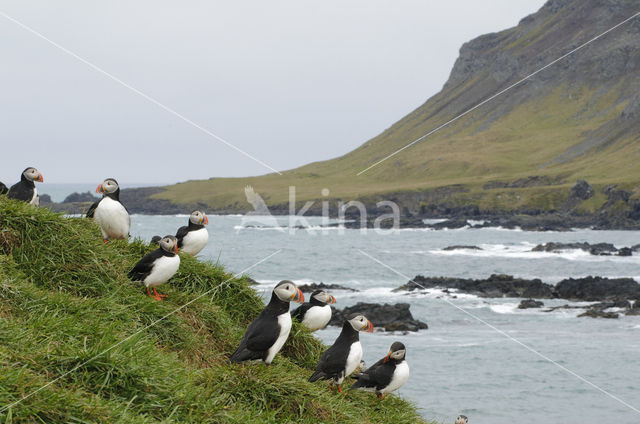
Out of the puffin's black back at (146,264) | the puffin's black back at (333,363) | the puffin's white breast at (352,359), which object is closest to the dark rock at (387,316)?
the puffin's white breast at (352,359)

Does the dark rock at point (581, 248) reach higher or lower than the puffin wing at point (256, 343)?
lower

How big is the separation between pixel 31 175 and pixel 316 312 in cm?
453

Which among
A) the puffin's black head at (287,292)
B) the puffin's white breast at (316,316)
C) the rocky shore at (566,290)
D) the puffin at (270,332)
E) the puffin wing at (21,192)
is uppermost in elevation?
the puffin wing at (21,192)

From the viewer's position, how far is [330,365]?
7309 millimetres

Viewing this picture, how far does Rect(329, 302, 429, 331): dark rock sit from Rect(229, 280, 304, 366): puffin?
27556 millimetres

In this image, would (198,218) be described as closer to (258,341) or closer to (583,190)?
(258,341)

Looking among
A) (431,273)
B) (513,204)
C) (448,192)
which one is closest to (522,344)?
A: (431,273)

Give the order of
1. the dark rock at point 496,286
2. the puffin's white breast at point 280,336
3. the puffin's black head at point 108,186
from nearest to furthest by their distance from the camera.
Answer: the puffin's white breast at point 280,336 → the puffin's black head at point 108,186 → the dark rock at point 496,286

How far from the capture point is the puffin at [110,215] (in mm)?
8297

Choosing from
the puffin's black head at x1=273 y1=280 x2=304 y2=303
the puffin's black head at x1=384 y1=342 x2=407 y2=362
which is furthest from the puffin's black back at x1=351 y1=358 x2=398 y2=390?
the puffin's black head at x1=273 y1=280 x2=304 y2=303

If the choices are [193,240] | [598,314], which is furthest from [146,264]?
[598,314]

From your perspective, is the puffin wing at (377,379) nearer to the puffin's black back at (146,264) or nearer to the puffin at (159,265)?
the puffin at (159,265)

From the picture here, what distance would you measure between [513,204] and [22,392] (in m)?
135

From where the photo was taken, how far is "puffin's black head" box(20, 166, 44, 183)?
29.5 ft
